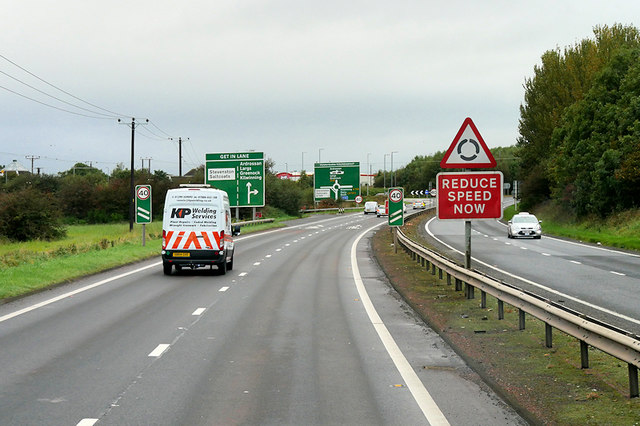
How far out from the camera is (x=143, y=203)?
30484 millimetres

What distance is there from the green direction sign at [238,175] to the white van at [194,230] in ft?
100

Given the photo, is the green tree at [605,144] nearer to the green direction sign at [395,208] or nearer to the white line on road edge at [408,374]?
the green direction sign at [395,208]

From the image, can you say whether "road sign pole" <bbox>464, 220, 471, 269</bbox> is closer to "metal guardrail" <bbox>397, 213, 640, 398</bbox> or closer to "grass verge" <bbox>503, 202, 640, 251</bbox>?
"metal guardrail" <bbox>397, 213, 640, 398</bbox>

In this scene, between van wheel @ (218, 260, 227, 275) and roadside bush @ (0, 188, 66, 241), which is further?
roadside bush @ (0, 188, 66, 241)

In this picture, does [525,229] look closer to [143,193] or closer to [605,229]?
[605,229]

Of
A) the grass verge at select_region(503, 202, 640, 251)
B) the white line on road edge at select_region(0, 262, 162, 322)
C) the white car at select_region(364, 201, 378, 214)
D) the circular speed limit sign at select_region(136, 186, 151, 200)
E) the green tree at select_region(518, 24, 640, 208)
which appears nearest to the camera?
the white line on road edge at select_region(0, 262, 162, 322)

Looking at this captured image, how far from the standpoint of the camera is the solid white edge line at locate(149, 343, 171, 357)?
9.01m

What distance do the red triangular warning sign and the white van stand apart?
33.0 ft

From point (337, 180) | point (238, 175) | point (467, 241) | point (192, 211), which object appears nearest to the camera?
point (467, 241)

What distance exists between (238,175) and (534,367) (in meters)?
45.0

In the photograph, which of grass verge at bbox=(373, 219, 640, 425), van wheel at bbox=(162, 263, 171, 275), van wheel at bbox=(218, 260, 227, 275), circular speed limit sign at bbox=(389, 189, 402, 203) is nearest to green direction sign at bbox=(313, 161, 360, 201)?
circular speed limit sign at bbox=(389, 189, 402, 203)

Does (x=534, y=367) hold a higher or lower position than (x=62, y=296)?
higher

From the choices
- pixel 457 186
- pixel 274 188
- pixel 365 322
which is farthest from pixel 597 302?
pixel 274 188

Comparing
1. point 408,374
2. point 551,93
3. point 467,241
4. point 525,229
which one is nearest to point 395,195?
point 525,229
